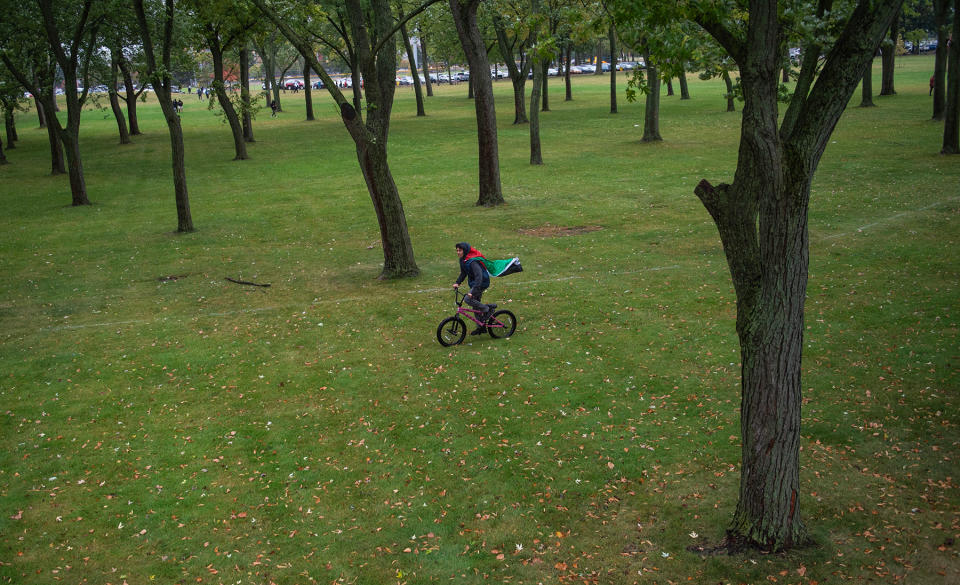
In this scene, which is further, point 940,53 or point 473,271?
point 940,53

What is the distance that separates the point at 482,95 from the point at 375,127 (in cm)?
851

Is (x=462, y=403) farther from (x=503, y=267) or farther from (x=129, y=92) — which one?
(x=129, y=92)

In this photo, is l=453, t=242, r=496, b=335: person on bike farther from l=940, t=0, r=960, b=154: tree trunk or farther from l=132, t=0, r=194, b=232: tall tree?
l=940, t=0, r=960, b=154: tree trunk

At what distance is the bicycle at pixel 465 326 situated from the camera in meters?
14.7

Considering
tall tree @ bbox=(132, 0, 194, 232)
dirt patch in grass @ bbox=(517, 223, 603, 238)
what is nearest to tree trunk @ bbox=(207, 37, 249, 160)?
tall tree @ bbox=(132, 0, 194, 232)

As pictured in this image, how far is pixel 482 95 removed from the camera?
26.4 meters

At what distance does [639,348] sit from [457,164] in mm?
25757

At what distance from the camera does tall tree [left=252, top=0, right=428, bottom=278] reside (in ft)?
59.4

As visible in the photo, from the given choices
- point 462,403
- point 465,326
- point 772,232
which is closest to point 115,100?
point 465,326

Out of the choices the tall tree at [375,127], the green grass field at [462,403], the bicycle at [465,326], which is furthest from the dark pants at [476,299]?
the tall tree at [375,127]

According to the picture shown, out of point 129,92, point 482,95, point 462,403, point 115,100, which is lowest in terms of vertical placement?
point 462,403

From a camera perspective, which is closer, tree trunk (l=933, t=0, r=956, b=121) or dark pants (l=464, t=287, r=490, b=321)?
dark pants (l=464, t=287, r=490, b=321)

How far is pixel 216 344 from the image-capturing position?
15695mm

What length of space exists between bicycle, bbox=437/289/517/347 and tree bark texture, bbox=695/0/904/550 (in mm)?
7315
